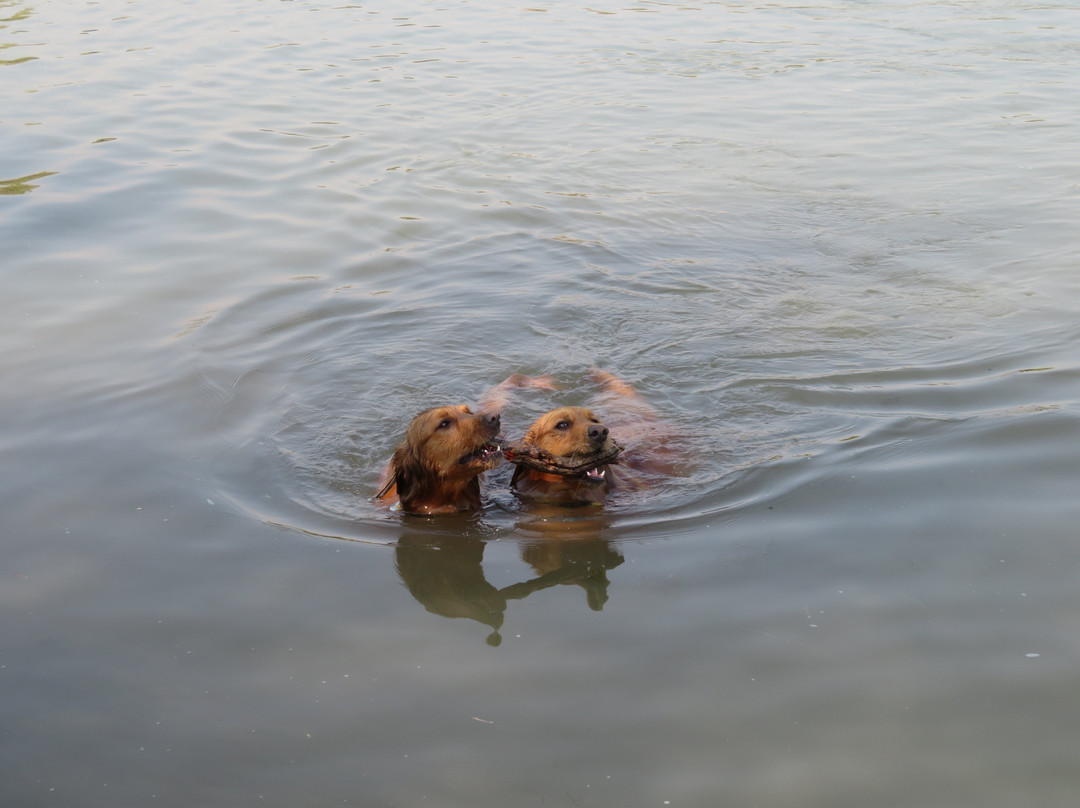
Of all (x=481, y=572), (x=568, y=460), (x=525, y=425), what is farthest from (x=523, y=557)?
(x=525, y=425)

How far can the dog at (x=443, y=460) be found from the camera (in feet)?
19.2

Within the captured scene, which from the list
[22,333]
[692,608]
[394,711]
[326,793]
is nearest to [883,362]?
[692,608]

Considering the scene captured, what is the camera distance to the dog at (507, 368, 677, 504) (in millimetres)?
5863

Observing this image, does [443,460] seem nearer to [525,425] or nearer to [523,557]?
[523,557]

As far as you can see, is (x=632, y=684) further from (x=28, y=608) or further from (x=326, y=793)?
(x=28, y=608)

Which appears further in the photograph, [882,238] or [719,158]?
[719,158]

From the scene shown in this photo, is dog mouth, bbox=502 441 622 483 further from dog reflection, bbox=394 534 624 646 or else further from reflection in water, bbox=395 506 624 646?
dog reflection, bbox=394 534 624 646

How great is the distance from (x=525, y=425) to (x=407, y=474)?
1450 mm

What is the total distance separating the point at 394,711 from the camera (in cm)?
413

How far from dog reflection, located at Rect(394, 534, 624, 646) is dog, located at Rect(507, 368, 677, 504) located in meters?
0.49

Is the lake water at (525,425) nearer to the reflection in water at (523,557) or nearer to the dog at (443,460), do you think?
the reflection in water at (523,557)

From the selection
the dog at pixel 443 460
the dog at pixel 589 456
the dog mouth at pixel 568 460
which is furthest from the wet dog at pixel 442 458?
the dog at pixel 589 456

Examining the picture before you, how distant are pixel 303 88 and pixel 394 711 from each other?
46.6 ft

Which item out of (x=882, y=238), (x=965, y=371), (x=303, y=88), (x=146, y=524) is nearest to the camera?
(x=146, y=524)
